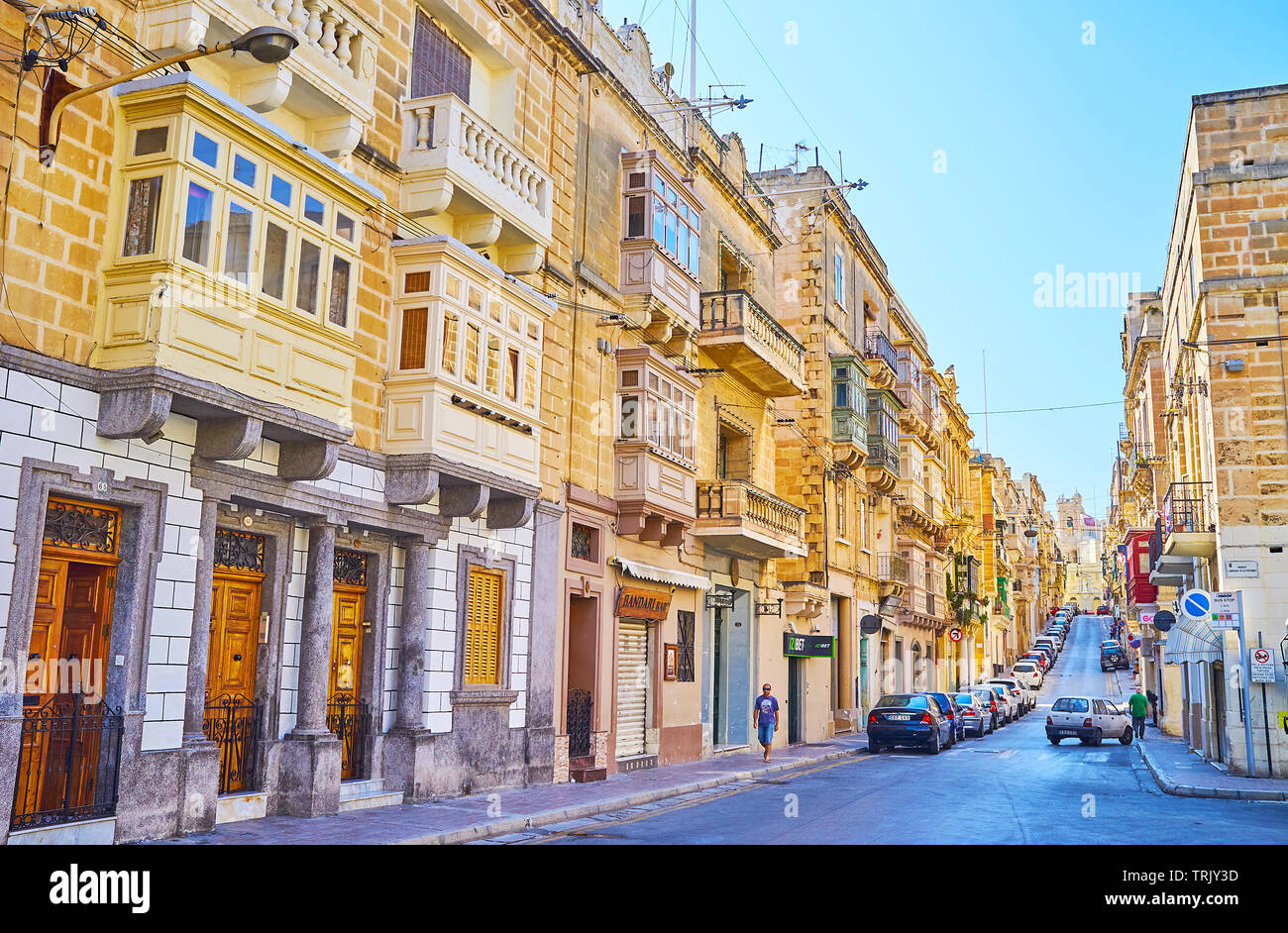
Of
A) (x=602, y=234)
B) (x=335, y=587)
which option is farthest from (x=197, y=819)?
(x=602, y=234)

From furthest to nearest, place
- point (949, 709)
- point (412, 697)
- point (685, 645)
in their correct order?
1. point (949, 709)
2. point (685, 645)
3. point (412, 697)

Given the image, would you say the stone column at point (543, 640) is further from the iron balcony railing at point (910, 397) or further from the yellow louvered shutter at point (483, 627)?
the iron balcony railing at point (910, 397)

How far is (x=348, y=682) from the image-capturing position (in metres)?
→ 15.5

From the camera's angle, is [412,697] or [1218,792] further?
[1218,792]

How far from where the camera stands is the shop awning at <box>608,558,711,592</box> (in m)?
21.8

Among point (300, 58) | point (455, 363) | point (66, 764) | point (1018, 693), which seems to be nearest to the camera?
point (66, 764)

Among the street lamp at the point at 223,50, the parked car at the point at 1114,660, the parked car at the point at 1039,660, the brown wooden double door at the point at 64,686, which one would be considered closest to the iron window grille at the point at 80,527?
the brown wooden double door at the point at 64,686

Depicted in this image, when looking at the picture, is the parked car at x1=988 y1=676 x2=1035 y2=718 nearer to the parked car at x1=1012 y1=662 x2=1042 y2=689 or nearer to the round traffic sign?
the parked car at x1=1012 y1=662 x2=1042 y2=689

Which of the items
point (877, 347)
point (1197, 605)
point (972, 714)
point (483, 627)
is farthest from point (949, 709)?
point (483, 627)

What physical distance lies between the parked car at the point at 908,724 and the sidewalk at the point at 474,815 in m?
7.47

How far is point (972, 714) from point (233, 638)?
92.5 feet

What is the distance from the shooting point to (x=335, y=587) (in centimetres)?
1529

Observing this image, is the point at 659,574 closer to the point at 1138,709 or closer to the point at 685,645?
the point at 685,645

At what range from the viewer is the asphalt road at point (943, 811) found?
13.1 metres
